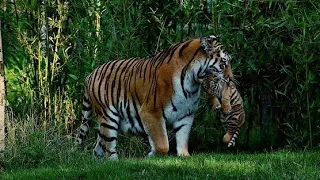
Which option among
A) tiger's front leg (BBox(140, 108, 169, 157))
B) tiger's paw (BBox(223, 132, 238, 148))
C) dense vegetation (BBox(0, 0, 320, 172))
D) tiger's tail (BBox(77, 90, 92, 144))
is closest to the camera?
tiger's front leg (BBox(140, 108, 169, 157))

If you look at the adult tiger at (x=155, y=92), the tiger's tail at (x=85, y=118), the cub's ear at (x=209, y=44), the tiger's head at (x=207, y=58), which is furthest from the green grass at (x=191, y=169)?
the tiger's tail at (x=85, y=118)

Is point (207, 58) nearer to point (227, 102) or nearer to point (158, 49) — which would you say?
point (227, 102)

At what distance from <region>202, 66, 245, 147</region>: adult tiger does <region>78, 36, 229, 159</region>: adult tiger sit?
0.11 metres

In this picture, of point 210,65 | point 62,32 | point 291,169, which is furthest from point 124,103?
point 291,169

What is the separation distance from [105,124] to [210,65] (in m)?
1.56

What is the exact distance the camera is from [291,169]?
7.60m

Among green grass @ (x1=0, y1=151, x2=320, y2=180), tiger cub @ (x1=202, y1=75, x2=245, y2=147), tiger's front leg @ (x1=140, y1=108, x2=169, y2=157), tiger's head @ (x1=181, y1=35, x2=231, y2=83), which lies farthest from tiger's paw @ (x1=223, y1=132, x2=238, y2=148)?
green grass @ (x1=0, y1=151, x2=320, y2=180)

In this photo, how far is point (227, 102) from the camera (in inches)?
377

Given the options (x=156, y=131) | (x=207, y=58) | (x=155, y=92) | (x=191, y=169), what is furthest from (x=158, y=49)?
(x=191, y=169)

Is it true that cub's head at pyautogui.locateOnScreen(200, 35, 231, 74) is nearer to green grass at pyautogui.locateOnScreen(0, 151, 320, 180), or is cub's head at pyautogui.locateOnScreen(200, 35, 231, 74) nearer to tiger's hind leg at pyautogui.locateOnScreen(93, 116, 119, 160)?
green grass at pyautogui.locateOnScreen(0, 151, 320, 180)

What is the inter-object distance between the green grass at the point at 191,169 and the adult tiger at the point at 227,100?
1.01 metres

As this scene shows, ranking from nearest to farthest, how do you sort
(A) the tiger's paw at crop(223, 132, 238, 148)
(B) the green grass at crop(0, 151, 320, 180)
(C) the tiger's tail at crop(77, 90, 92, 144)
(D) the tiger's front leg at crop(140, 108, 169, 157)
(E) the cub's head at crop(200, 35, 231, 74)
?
(B) the green grass at crop(0, 151, 320, 180)
(D) the tiger's front leg at crop(140, 108, 169, 157)
(E) the cub's head at crop(200, 35, 231, 74)
(A) the tiger's paw at crop(223, 132, 238, 148)
(C) the tiger's tail at crop(77, 90, 92, 144)

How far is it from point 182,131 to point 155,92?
0.64 m

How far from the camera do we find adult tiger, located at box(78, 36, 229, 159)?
9289 millimetres
